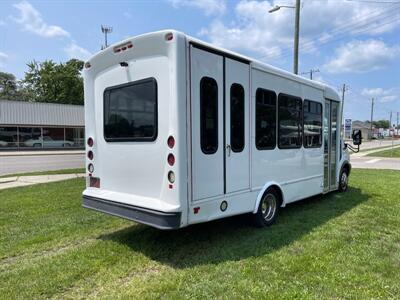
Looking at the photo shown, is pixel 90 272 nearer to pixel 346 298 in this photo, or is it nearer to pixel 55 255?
pixel 55 255

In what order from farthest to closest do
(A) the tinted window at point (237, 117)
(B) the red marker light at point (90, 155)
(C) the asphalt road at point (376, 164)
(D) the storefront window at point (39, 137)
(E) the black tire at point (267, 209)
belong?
1. (D) the storefront window at point (39, 137)
2. (C) the asphalt road at point (376, 164)
3. (E) the black tire at point (267, 209)
4. (B) the red marker light at point (90, 155)
5. (A) the tinted window at point (237, 117)

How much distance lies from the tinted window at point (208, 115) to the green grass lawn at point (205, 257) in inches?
59.4

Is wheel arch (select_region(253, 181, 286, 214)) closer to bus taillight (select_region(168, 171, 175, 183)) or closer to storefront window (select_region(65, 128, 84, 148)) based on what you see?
bus taillight (select_region(168, 171, 175, 183))

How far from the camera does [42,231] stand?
20.4 ft

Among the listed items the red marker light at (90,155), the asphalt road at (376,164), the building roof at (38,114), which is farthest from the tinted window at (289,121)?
the building roof at (38,114)

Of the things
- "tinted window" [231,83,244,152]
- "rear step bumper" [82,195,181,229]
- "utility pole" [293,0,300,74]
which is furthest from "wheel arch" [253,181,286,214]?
"utility pole" [293,0,300,74]

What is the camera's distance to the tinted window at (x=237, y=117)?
5.37m

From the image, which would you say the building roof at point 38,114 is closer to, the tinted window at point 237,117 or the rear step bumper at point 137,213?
the rear step bumper at point 137,213

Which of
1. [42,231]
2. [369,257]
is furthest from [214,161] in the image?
[42,231]

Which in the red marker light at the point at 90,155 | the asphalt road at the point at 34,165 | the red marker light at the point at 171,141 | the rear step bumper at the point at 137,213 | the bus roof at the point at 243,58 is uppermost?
the bus roof at the point at 243,58

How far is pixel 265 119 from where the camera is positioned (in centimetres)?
616

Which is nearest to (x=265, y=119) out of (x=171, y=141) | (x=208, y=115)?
(x=208, y=115)

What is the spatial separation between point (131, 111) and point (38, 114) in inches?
1443

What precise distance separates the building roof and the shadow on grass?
35258 millimetres
